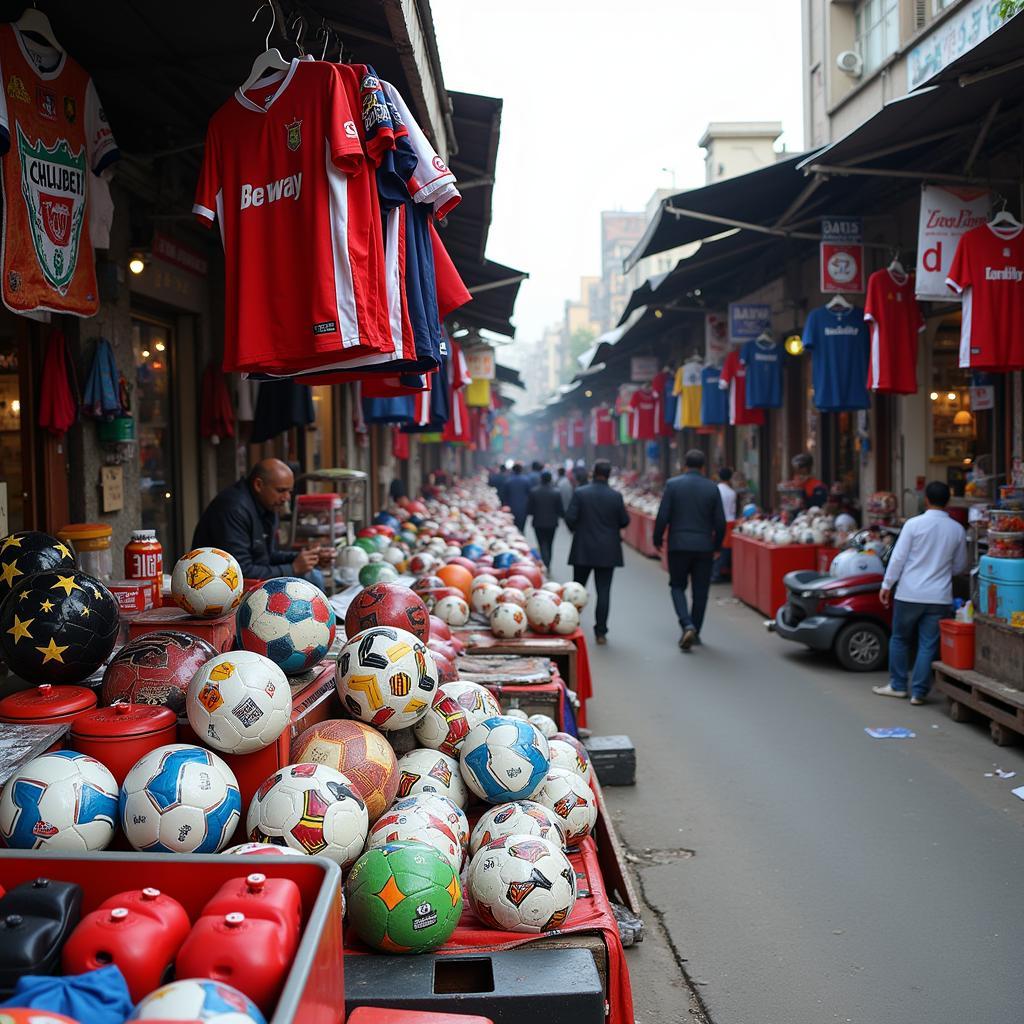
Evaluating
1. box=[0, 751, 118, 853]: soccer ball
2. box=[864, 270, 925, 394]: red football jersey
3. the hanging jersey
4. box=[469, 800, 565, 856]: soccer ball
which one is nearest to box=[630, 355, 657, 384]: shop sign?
box=[864, 270, 925, 394]: red football jersey

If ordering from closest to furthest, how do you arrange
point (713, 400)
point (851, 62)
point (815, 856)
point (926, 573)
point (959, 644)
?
1. point (815, 856)
2. point (959, 644)
3. point (926, 573)
4. point (851, 62)
5. point (713, 400)

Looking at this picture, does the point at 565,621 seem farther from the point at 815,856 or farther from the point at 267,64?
the point at 267,64

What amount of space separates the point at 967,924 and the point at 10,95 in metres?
5.92

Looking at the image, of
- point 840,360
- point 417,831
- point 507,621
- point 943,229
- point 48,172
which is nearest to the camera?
point 417,831

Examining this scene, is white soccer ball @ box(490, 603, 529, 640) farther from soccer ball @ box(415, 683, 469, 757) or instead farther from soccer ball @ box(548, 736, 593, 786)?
soccer ball @ box(415, 683, 469, 757)

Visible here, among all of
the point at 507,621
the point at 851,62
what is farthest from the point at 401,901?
the point at 851,62

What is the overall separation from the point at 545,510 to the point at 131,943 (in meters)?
17.1

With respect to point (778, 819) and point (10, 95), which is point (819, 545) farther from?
point (10, 95)

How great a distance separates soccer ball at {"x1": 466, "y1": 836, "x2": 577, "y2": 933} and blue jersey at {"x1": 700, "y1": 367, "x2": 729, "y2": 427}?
1661 centimetres

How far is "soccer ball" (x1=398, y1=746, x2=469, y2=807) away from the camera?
3982 millimetres

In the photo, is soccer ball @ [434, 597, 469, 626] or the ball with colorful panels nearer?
the ball with colorful panels

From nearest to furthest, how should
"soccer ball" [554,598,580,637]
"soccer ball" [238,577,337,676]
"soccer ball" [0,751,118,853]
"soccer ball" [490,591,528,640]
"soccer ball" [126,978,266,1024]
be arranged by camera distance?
1. "soccer ball" [126,978,266,1024]
2. "soccer ball" [0,751,118,853]
3. "soccer ball" [238,577,337,676]
4. "soccer ball" [490,591,528,640]
5. "soccer ball" [554,598,580,637]

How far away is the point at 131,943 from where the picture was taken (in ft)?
6.80

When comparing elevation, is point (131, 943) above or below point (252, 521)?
below
